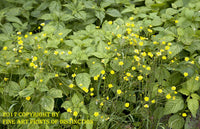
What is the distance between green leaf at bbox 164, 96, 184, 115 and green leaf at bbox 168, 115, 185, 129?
3.2 inches

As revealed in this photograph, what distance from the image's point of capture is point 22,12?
3131mm

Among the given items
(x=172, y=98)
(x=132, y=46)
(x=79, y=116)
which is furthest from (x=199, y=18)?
(x=79, y=116)

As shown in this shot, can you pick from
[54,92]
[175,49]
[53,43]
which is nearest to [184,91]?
[175,49]

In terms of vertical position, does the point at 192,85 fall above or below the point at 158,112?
above

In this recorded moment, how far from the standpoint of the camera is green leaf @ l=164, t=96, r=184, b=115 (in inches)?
79.2

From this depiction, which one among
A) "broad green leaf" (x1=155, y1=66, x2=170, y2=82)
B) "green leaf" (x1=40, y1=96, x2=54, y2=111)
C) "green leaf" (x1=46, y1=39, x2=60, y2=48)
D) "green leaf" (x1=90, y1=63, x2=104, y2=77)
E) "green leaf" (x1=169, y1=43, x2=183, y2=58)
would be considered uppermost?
"green leaf" (x1=46, y1=39, x2=60, y2=48)

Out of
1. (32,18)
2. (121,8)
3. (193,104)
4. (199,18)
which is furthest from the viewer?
(32,18)

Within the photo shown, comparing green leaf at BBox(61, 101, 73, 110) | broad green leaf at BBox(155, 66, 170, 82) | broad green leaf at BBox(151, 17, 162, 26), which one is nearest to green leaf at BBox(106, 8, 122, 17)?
broad green leaf at BBox(151, 17, 162, 26)

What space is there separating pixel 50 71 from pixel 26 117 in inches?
17.2

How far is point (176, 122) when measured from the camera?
2.04 m

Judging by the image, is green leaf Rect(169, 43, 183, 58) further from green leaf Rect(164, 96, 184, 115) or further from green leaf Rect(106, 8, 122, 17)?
green leaf Rect(106, 8, 122, 17)

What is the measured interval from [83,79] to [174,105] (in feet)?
2.66

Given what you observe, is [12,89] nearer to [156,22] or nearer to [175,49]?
[175,49]

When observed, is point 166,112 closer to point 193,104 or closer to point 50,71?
point 193,104
